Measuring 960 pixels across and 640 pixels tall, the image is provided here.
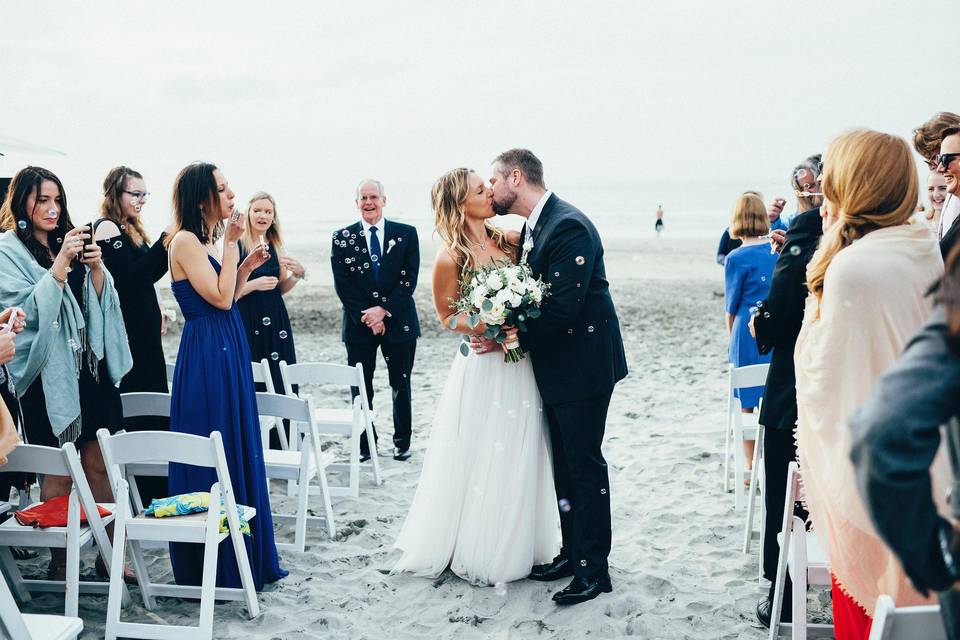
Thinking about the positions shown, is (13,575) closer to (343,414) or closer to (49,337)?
(49,337)

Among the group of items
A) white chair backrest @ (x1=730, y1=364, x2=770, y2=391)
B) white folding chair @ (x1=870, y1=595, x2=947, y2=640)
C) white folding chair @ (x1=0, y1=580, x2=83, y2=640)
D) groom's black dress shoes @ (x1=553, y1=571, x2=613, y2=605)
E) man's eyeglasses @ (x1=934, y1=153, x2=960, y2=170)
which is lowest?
groom's black dress shoes @ (x1=553, y1=571, x2=613, y2=605)

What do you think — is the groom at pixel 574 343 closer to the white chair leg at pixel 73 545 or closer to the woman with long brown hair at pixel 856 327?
the woman with long brown hair at pixel 856 327

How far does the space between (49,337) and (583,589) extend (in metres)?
3.43

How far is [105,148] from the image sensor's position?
3378 inches

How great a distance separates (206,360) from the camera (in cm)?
454

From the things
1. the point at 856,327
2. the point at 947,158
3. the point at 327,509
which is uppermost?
the point at 947,158

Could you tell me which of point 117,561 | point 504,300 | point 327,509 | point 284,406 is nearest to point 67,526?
point 117,561

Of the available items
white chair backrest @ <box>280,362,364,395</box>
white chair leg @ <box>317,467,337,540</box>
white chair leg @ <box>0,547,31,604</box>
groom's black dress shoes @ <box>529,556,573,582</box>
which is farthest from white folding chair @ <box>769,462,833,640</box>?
white chair leg @ <box>0,547,31,604</box>

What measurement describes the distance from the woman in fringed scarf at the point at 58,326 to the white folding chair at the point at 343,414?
1.50 m

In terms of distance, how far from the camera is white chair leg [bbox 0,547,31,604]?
4.32 metres

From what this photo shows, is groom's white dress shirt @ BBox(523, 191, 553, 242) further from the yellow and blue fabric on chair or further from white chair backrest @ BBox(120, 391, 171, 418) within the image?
white chair backrest @ BBox(120, 391, 171, 418)

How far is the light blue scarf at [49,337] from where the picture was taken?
173 inches

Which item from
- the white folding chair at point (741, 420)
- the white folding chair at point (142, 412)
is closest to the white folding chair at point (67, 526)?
the white folding chair at point (142, 412)

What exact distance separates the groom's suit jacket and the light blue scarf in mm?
2682
